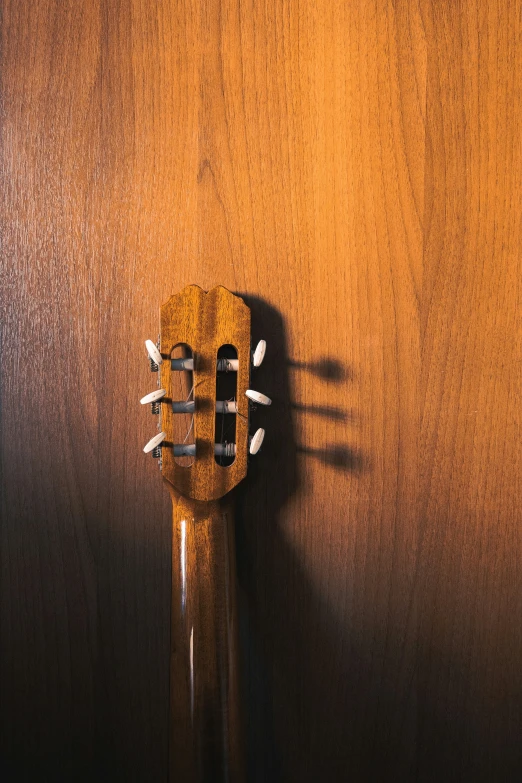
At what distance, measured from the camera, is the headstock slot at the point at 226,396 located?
2.82 feet

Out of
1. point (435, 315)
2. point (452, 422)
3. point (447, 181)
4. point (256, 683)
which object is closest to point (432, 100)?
point (447, 181)

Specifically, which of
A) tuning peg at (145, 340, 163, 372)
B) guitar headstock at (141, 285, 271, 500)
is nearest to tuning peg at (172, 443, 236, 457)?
guitar headstock at (141, 285, 271, 500)

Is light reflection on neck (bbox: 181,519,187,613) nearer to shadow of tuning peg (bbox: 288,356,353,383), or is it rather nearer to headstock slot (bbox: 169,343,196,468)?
headstock slot (bbox: 169,343,196,468)

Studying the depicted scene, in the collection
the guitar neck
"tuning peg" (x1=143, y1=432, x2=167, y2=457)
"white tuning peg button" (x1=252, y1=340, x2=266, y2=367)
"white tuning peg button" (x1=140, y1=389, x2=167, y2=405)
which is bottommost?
the guitar neck

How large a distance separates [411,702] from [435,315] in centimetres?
52

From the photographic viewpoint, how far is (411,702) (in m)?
0.88

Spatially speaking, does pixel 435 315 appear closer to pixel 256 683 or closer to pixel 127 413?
pixel 127 413

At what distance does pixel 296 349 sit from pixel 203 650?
393mm

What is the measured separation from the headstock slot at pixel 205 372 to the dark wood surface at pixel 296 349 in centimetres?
6

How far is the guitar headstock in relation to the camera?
0.80 m

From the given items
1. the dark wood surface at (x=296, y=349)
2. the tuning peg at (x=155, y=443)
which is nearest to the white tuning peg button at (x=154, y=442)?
the tuning peg at (x=155, y=443)

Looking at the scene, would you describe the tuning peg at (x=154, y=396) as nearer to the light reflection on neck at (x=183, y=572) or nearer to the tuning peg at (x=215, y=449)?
the tuning peg at (x=215, y=449)

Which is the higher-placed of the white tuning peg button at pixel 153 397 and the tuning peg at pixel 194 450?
the white tuning peg button at pixel 153 397

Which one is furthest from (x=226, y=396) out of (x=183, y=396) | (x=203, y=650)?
(x=203, y=650)
